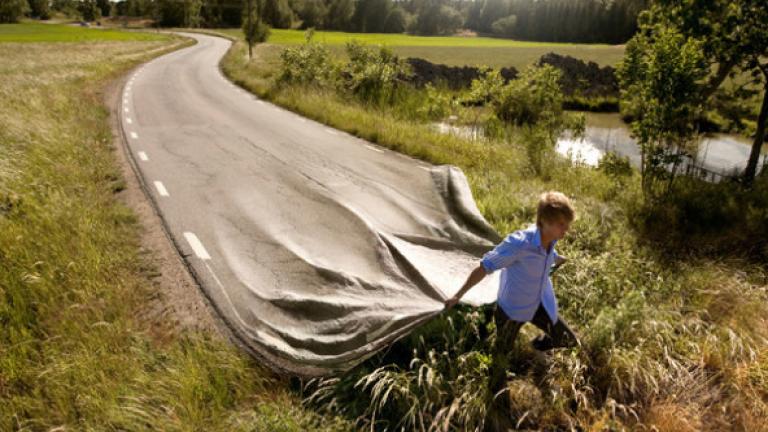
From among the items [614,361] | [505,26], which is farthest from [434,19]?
[614,361]

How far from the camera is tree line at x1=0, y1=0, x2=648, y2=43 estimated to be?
87625mm

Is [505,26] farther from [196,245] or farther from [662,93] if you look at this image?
[196,245]

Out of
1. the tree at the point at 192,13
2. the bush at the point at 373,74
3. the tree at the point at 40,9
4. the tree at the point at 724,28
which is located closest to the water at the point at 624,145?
the bush at the point at 373,74

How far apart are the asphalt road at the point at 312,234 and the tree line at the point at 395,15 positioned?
282ft

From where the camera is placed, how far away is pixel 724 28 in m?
7.25

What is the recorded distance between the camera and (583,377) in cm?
371

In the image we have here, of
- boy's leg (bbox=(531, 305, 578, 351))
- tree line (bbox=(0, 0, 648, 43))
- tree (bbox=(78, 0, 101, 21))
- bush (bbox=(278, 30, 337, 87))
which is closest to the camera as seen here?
boy's leg (bbox=(531, 305, 578, 351))

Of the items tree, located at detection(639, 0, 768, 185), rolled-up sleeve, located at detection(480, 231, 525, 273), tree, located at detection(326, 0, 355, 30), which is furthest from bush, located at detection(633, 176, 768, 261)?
tree, located at detection(326, 0, 355, 30)

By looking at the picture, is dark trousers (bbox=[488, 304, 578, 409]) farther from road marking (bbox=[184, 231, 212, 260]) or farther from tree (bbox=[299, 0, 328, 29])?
tree (bbox=[299, 0, 328, 29])

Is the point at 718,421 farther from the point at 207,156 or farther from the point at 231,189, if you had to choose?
the point at 207,156

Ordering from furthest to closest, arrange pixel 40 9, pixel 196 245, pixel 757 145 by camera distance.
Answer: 1. pixel 40 9
2. pixel 757 145
3. pixel 196 245

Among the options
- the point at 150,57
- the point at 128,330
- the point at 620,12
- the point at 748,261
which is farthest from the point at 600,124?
the point at 620,12

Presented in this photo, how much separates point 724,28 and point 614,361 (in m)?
6.68

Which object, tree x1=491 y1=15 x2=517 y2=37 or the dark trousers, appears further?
tree x1=491 y1=15 x2=517 y2=37
